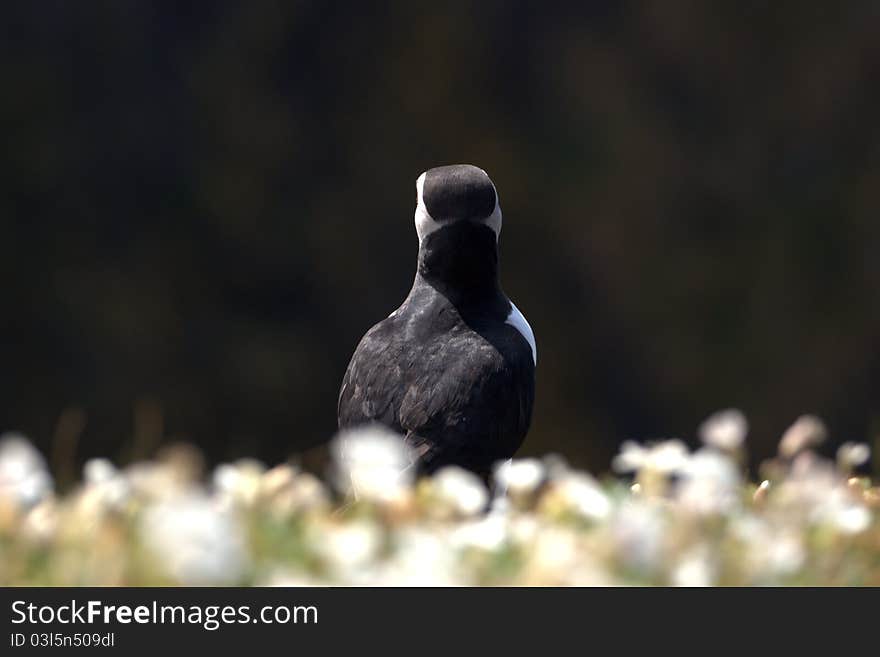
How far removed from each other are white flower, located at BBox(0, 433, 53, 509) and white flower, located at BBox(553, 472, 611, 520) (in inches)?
54.5

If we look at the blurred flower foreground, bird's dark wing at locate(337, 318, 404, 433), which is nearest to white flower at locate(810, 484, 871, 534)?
the blurred flower foreground

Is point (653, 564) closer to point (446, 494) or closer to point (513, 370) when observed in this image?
point (446, 494)

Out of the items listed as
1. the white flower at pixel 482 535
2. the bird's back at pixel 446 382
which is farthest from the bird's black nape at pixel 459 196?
the white flower at pixel 482 535

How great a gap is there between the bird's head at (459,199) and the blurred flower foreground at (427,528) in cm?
189

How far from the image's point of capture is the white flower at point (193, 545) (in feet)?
10.5

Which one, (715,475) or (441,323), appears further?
(441,323)

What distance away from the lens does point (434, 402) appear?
5.96m

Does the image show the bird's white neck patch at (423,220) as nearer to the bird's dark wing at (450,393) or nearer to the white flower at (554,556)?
the bird's dark wing at (450,393)

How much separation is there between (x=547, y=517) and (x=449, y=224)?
2.37 metres

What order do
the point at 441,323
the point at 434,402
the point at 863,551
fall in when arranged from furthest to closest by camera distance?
the point at 441,323 < the point at 434,402 < the point at 863,551

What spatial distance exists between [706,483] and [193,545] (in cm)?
136

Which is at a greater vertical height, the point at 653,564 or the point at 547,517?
the point at 547,517

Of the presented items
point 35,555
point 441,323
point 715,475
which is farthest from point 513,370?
point 35,555

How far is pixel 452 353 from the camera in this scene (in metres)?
6.16
